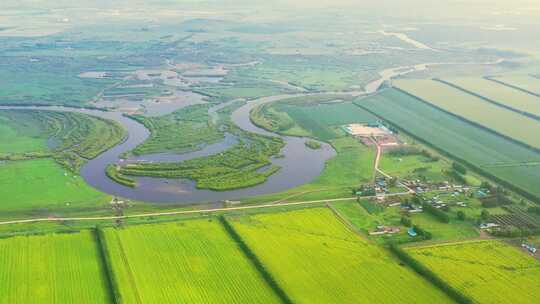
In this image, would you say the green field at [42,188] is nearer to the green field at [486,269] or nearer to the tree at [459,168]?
the green field at [486,269]

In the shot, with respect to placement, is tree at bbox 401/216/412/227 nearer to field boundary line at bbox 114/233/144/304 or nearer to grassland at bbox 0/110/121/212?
field boundary line at bbox 114/233/144/304

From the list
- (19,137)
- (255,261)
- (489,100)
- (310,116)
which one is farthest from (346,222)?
(489,100)

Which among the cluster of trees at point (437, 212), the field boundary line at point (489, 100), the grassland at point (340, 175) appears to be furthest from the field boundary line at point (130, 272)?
the field boundary line at point (489, 100)

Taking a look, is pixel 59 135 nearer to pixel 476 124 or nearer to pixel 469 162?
pixel 469 162

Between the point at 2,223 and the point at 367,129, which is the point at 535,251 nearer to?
the point at 367,129

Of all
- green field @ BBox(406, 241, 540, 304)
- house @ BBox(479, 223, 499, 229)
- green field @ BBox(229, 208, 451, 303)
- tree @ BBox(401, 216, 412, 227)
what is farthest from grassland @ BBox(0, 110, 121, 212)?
house @ BBox(479, 223, 499, 229)

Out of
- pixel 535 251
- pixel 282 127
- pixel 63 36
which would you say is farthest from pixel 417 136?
pixel 63 36
